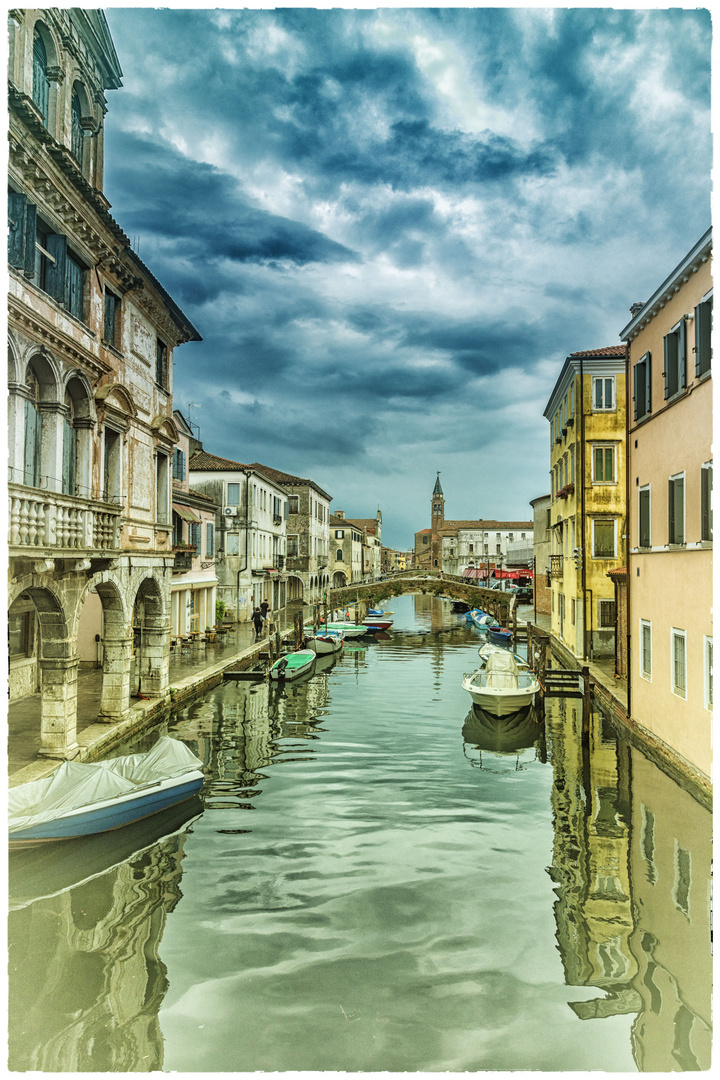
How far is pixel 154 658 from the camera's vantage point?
1814 centimetres

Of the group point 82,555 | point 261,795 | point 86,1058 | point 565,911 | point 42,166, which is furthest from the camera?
point 261,795

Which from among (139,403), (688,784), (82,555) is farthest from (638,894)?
(139,403)

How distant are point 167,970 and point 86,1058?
1.37 m

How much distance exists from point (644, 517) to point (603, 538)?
11.8 meters

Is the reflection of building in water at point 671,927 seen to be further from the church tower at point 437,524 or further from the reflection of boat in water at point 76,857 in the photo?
the church tower at point 437,524

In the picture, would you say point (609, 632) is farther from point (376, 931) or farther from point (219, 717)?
point (376, 931)

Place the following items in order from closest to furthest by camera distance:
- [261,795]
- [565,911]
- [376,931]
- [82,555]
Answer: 1. [376,931]
2. [565,911]
3. [82,555]
4. [261,795]

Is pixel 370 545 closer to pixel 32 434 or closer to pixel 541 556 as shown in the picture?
pixel 541 556

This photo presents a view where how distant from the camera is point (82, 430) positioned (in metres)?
13.6

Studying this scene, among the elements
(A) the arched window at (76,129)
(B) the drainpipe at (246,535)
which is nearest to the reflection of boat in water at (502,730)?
(A) the arched window at (76,129)

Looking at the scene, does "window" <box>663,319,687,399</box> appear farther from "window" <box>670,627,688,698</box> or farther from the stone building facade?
the stone building facade

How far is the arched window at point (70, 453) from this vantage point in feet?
43.0

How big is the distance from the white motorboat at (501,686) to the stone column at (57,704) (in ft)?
36.9

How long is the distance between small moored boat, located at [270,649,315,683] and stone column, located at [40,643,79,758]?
38.9 feet
